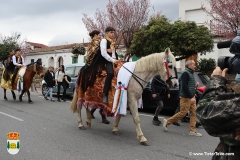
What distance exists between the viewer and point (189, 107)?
6.91 meters

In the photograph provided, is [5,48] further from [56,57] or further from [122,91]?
[122,91]

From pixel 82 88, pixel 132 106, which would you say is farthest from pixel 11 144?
pixel 82 88

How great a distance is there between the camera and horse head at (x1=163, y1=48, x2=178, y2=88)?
5898mm

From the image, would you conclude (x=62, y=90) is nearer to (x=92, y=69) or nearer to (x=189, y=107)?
(x=92, y=69)

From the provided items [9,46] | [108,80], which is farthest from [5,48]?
[108,80]

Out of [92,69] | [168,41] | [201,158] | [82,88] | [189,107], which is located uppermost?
[168,41]

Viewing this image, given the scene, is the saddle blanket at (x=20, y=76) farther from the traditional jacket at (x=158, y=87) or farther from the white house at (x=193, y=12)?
the white house at (x=193, y=12)

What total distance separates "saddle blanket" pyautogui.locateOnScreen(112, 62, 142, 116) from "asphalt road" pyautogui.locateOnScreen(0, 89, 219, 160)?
739 millimetres

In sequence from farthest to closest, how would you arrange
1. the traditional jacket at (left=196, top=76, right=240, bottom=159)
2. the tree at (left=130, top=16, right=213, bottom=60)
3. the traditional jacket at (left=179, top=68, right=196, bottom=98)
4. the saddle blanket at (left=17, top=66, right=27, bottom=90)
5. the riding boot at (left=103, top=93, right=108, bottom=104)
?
1. the tree at (left=130, top=16, right=213, bottom=60)
2. the saddle blanket at (left=17, top=66, right=27, bottom=90)
3. the traditional jacket at (left=179, top=68, right=196, bottom=98)
4. the riding boot at (left=103, top=93, right=108, bottom=104)
5. the traditional jacket at (left=196, top=76, right=240, bottom=159)

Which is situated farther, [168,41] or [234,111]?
[168,41]

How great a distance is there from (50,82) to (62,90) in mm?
1003

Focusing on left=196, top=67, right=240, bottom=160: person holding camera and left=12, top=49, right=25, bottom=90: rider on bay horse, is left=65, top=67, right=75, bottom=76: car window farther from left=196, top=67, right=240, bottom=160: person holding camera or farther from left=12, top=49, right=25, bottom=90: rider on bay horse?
left=196, top=67, right=240, bottom=160: person holding camera

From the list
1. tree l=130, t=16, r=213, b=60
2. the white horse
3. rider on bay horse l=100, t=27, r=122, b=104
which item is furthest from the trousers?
tree l=130, t=16, r=213, b=60

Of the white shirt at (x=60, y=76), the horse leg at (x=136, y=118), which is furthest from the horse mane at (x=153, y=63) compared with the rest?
the white shirt at (x=60, y=76)
